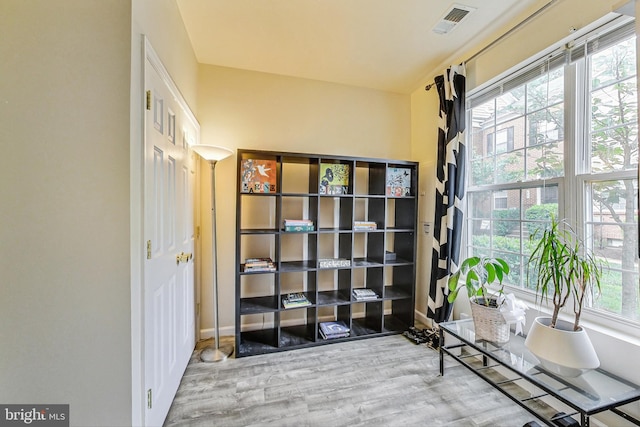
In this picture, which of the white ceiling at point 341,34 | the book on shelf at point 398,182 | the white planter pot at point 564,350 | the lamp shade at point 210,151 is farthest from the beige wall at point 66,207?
the book on shelf at point 398,182

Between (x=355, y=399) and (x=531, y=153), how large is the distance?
208cm

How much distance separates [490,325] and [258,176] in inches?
78.3

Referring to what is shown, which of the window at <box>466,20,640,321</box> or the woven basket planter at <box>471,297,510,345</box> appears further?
the woven basket planter at <box>471,297,510,345</box>

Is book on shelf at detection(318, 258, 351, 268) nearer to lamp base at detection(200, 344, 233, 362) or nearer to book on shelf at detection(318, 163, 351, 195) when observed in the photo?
book on shelf at detection(318, 163, 351, 195)

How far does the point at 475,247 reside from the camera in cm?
225

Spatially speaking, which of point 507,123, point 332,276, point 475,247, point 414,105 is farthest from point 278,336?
point 414,105

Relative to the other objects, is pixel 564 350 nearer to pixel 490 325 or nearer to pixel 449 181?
pixel 490 325

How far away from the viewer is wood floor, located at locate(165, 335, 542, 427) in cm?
148

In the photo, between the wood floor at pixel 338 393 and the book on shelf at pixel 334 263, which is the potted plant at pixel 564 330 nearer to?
the wood floor at pixel 338 393

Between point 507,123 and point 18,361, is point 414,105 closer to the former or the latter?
point 507,123

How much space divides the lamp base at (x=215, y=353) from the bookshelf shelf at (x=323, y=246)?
0.44ft

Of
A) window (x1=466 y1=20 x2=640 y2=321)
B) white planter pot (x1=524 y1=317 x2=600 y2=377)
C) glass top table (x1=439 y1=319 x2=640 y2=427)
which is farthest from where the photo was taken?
window (x1=466 y1=20 x2=640 y2=321)

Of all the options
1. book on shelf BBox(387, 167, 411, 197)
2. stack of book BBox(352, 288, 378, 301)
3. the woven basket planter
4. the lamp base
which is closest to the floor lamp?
the lamp base

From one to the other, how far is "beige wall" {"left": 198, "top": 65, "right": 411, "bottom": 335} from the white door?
0.43 m
